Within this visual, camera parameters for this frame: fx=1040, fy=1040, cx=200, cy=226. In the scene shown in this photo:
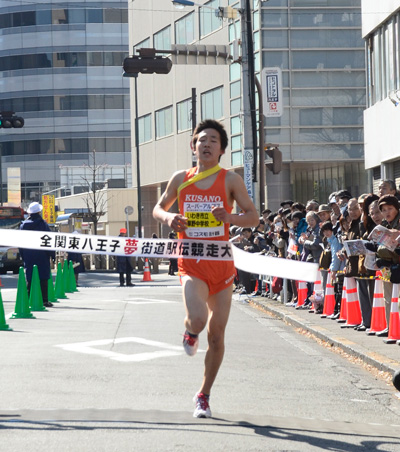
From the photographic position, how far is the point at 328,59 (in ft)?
147

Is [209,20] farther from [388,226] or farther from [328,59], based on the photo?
[388,226]

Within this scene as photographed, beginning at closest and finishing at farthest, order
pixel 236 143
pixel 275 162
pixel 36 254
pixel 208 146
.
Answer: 1. pixel 208 146
2. pixel 36 254
3. pixel 275 162
4. pixel 236 143

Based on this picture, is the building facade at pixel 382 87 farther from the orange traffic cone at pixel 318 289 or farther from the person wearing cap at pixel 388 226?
the person wearing cap at pixel 388 226

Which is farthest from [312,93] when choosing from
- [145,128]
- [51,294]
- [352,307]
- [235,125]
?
[352,307]

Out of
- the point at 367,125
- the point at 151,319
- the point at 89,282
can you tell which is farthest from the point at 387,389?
the point at 89,282

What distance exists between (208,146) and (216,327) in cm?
129

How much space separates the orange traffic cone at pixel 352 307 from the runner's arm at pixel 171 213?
756 cm

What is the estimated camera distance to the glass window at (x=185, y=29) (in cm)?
5419

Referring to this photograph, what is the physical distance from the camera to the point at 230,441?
21.4 feet

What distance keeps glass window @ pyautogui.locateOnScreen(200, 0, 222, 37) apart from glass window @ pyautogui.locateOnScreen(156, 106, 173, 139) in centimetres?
688

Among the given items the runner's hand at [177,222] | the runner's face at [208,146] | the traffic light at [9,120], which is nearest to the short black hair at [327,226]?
the runner's face at [208,146]

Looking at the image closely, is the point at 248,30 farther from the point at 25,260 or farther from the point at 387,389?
the point at 387,389

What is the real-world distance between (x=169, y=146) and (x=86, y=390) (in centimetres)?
4970

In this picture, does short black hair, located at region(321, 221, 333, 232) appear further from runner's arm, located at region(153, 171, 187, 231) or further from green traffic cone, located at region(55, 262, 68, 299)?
green traffic cone, located at region(55, 262, 68, 299)
